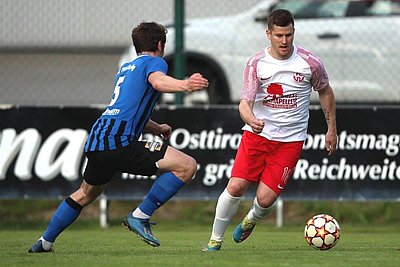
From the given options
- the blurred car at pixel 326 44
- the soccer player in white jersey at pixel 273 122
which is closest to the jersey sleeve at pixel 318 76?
the soccer player in white jersey at pixel 273 122

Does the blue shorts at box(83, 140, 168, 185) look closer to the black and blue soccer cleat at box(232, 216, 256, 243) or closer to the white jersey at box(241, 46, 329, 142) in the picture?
the white jersey at box(241, 46, 329, 142)

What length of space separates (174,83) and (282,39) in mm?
1266

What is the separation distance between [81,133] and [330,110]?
438 centimetres

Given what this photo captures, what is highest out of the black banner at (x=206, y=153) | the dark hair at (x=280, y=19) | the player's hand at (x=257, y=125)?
the dark hair at (x=280, y=19)

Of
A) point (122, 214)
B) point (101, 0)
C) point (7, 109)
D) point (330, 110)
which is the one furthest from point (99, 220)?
Answer: point (330, 110)

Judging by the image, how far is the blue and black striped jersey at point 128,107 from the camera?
8.87 meters

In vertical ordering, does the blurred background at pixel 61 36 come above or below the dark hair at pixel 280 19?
below

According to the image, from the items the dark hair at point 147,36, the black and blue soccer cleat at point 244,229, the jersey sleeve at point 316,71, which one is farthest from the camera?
the black and blue soccer cleat at point 244,229

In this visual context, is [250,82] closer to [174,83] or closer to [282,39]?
[282,39]

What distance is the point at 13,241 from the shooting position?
435 inches

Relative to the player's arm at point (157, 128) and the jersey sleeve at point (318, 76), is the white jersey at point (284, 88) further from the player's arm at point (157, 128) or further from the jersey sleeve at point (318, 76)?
the player's arm at point (157, 128)

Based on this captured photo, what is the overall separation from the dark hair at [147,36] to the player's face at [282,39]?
3.07ft

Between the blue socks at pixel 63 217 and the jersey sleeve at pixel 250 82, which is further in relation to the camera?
the jersey sleeve at pixel 250 82

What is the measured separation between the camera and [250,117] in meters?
8.90
